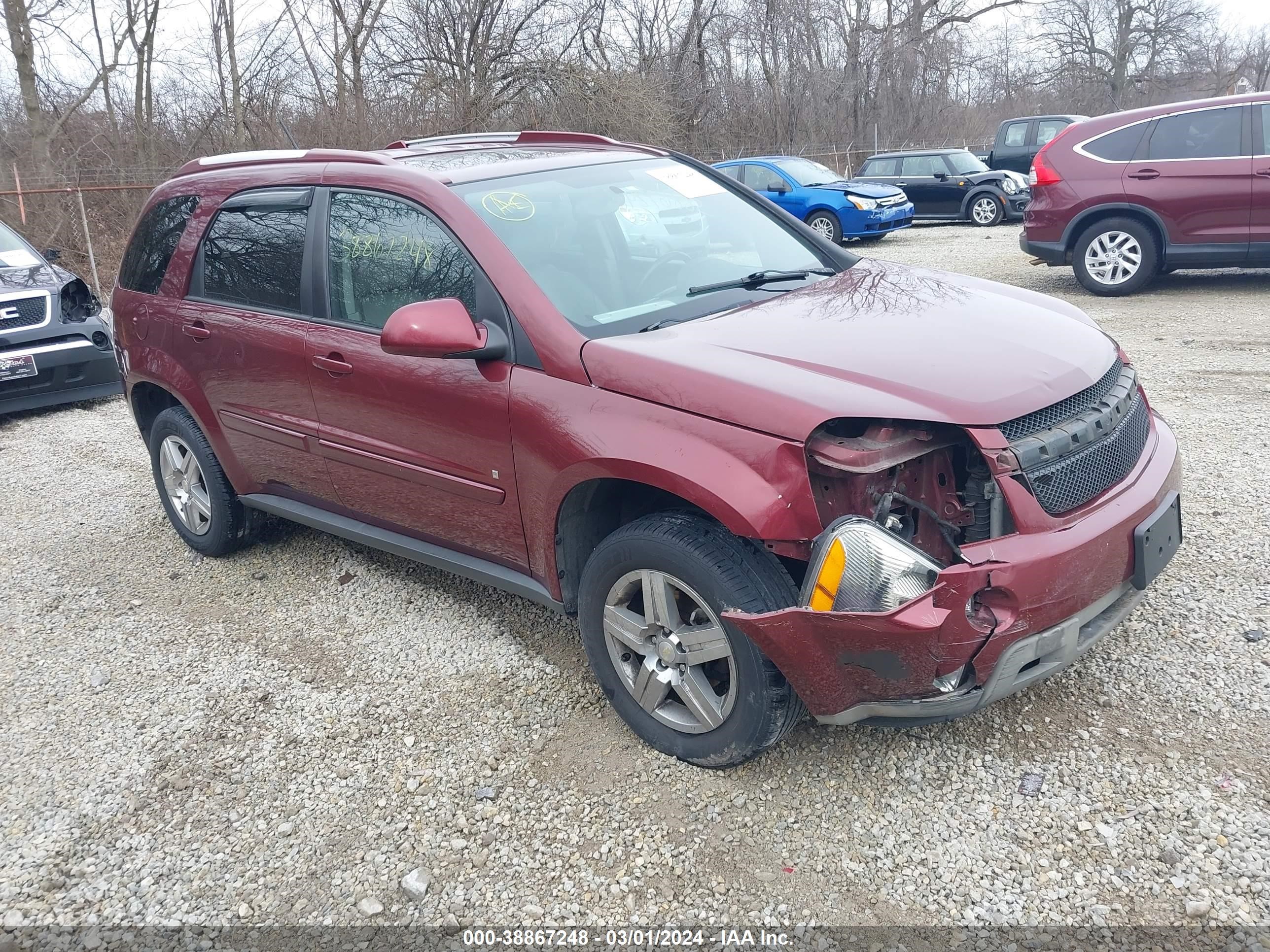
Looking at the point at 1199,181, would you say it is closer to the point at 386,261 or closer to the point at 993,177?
the point at 386,261

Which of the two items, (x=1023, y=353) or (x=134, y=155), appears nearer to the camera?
(x=1023, y=353)

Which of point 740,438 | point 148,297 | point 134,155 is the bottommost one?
point 740,438

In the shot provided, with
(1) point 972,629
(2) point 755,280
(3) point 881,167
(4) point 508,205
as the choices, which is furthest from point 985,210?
(1) point 972,629

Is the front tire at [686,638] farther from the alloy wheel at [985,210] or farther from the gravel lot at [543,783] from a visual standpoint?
the alloy wheel at [985,210]

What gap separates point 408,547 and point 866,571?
1.97 m

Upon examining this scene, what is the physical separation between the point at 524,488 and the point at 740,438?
0.86 meters

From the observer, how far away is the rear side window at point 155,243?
4547 millimetres

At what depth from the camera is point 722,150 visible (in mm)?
27500

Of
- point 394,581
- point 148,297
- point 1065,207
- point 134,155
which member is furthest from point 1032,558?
point 134,155

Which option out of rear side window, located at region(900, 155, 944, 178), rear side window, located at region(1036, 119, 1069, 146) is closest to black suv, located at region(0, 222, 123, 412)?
rear side window, located at region(900, 155, 944, 178)

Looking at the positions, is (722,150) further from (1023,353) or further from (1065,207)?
(1023,353)

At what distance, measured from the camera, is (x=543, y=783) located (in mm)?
2971

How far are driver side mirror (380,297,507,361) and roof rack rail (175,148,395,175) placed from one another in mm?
881

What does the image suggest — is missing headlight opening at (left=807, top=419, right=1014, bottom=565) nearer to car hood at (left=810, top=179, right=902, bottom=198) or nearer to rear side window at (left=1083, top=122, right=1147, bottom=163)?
rear side window at (left=1083, top=122, right=1147, bottom=163)
